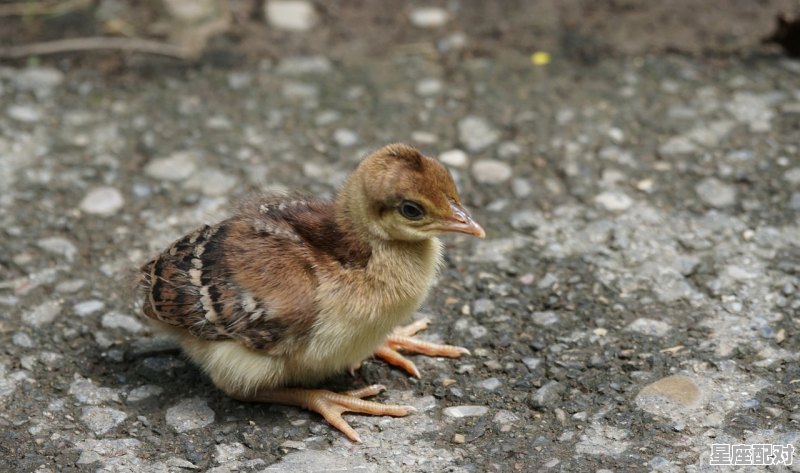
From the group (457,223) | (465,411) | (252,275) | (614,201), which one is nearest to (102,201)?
(252,275)

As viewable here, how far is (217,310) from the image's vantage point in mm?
4316

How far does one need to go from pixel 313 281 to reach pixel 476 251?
1530mm

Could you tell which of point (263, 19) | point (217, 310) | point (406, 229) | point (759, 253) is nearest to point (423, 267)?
point (406, 229)

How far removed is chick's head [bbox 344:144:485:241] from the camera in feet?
13.9

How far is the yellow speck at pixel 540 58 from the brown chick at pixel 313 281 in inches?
114

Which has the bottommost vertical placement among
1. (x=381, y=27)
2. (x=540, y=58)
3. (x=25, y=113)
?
(x=25, y=113)

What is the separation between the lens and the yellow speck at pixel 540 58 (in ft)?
23.2

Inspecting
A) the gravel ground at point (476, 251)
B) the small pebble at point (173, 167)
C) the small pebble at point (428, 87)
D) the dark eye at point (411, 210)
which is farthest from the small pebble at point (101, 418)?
the small pebble at point (428, 87)

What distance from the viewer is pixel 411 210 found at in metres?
4.26

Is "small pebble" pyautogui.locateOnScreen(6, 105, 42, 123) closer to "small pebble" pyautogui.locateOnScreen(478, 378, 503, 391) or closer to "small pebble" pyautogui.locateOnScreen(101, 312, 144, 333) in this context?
"small pebble" pyautogui.locateOnScreen(101, 312, 144, 333)

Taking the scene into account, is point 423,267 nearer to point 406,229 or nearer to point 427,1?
point 406,229

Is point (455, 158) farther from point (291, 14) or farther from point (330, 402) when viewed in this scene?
point (330, 402)

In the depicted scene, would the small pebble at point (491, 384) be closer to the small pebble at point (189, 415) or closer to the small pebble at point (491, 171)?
the small pebble at point (189, 415)

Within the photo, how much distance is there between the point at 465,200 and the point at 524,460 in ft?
7.09
